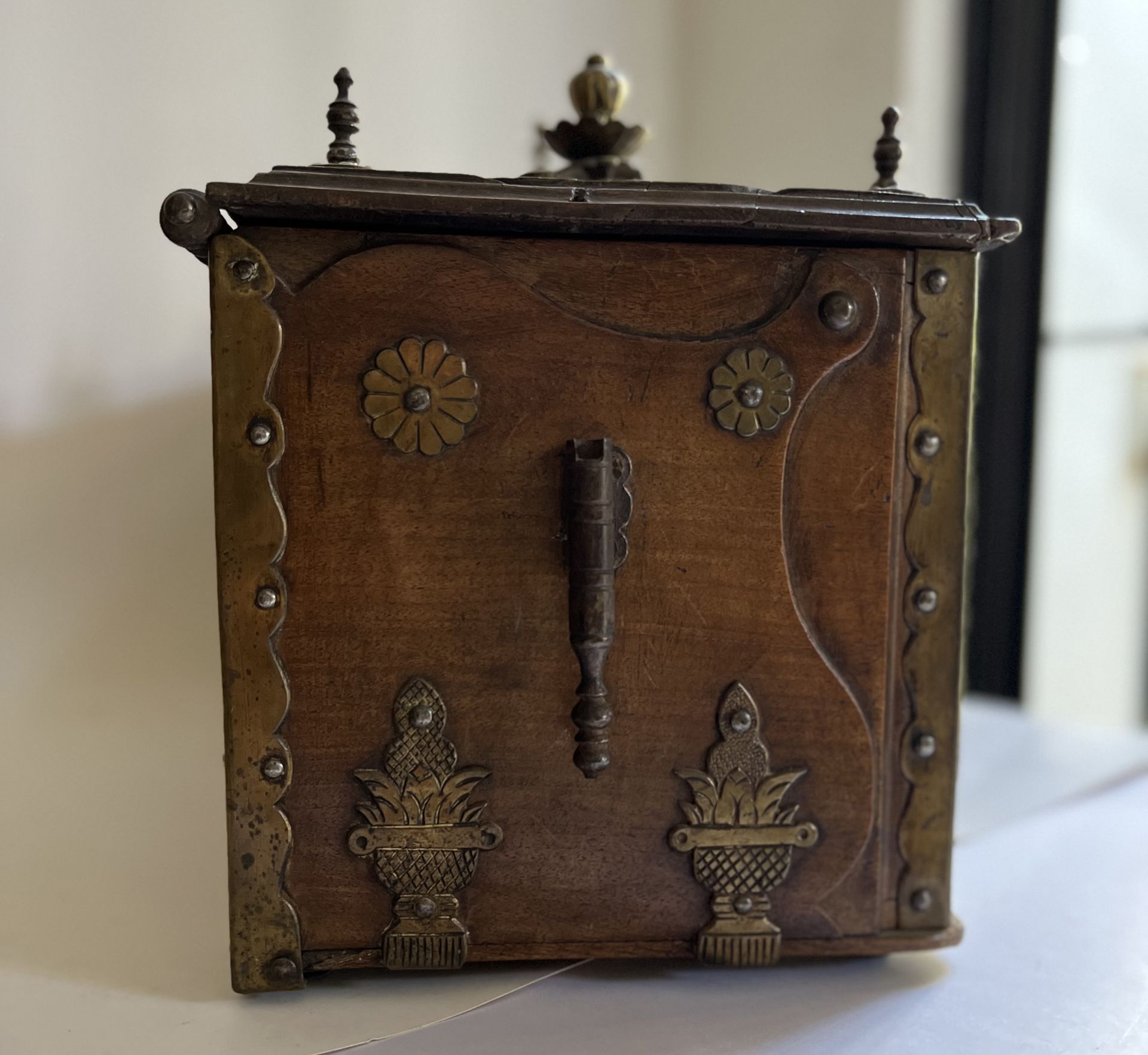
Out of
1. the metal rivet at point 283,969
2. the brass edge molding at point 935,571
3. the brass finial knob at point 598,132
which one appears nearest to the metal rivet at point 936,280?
the brass edge molding at point 935,571

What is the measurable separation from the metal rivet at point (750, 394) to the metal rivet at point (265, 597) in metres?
0.34

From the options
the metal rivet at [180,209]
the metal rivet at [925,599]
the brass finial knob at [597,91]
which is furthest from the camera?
the brass finial knob at [597,91]

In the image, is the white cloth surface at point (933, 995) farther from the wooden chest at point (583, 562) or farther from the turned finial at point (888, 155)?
the turned finial at point (888, 155)

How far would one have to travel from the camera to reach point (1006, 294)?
1.57m

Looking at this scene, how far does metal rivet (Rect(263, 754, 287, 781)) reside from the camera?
722 mm

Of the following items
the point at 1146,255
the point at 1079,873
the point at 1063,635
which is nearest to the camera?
the point at 1079,873

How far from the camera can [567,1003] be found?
747 millimetres

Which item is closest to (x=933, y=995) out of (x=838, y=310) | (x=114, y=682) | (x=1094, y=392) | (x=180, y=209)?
(x=838, y=310)

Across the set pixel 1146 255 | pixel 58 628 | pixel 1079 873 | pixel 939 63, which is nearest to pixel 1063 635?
pixel 1146 255

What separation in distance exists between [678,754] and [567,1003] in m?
0.19

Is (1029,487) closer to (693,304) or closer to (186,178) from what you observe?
(693,304)

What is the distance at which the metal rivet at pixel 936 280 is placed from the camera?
2.51 ft

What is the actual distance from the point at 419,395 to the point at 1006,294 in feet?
3.78

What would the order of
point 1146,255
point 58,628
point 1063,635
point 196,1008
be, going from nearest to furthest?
point 196,1008 → point 58,628 → point 1146,255 → point 1063,635
